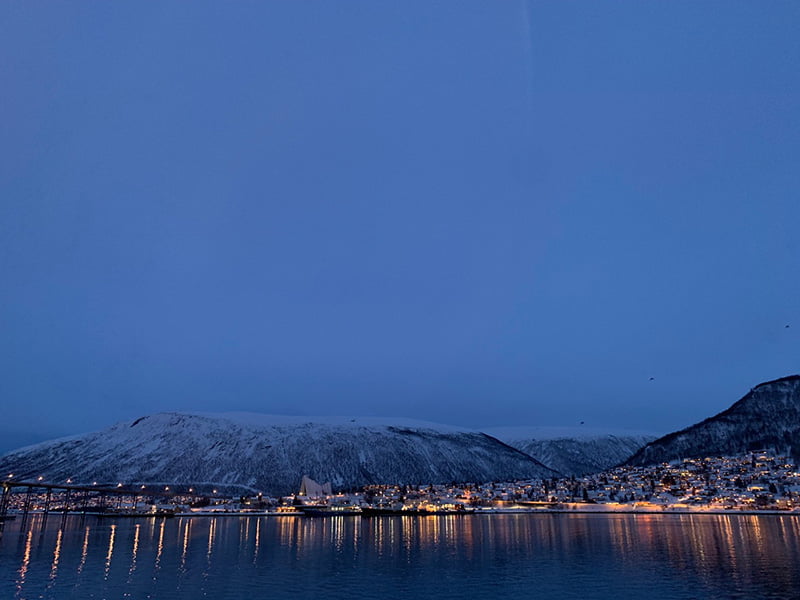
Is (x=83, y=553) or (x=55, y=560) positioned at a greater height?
(x=55, y=560)

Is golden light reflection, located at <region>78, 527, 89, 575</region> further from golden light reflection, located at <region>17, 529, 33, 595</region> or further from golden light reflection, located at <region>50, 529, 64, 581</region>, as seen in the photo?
golden light reflection, located at <region>17, 529, 33, 595</region>

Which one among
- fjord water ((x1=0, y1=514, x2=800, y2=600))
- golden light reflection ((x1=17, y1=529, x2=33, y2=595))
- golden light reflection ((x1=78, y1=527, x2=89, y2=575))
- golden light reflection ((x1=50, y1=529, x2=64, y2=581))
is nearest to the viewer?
fjord water ((x1=0, y1=514, x2=800, y2=600))

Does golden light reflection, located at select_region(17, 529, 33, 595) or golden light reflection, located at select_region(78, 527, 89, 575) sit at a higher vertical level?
golden light reflection, located at select_region(17, 529, 33, 595)

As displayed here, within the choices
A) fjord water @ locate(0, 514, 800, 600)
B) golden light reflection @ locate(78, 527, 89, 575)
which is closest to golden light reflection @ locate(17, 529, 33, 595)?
fjord water @ locate(0, 514, 800, 600)

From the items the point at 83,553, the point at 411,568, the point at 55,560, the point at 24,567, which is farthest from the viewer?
the point at 83,553

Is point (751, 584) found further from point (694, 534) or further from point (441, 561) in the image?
point (694, 534)

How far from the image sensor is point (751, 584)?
1847 inches

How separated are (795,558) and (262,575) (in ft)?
184

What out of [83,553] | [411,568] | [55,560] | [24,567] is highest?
[24,567]

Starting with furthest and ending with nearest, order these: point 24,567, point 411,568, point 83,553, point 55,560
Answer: point 83,553 → point 55,560 → point 24,567 → point 411,568

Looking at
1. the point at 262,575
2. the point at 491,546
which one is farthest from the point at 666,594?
the point at 491,546

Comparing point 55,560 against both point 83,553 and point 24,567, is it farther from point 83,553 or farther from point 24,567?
point 83,553

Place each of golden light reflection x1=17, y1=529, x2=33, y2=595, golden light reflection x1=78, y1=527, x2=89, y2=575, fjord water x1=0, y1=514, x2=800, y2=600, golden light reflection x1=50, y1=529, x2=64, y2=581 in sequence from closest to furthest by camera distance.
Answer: fjord water x1=0, y1=514, x2=800, y2=600, golden light reflection x1=17, y1=529, x2=33, y2=595, golden light reflection x1=50, y1=529, x2=64, y2=581, golden light reflection x1=78, y1=527, x2=89, y2=575

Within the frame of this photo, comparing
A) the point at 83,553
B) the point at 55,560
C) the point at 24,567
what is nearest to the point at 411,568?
the point at 24,567
